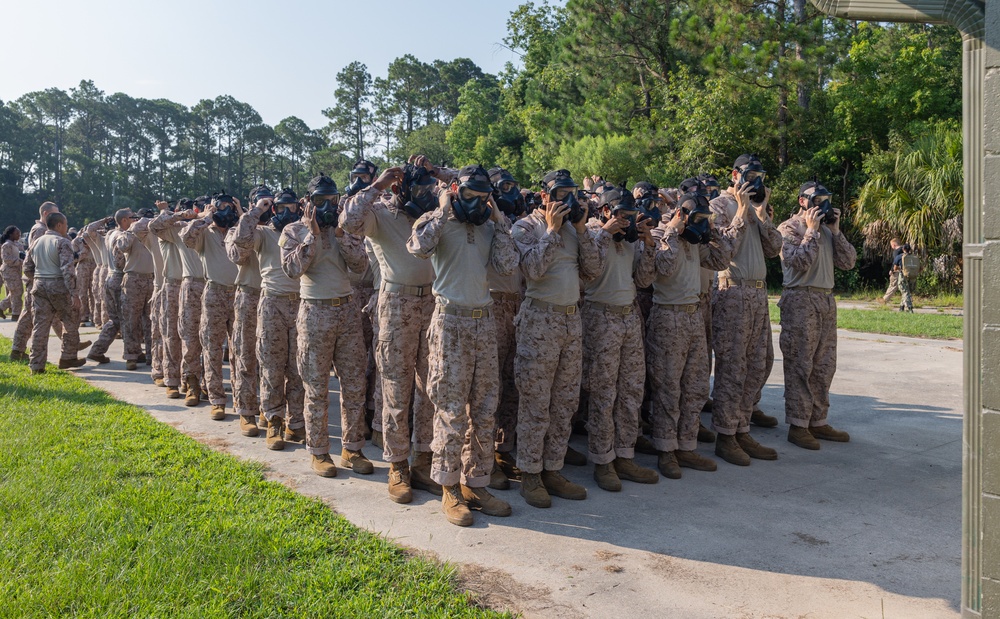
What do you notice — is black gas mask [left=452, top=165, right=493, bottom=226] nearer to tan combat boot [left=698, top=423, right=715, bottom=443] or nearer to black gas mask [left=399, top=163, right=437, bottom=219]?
black gas mask [left=399, top=163, right=437, bottom=219]

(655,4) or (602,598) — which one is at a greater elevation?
(655,4)

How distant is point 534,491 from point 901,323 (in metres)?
12.8

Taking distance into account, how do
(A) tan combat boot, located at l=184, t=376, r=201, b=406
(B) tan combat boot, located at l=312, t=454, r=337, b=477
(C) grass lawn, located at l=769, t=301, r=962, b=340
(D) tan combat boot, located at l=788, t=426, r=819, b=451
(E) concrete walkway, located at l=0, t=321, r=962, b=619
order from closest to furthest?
1. (E) concrete walkway, located at l=0, t=321, r=962, b=619
2. (B) tan combat boot, located at l=312, t=454, r=337, b=477
3. (D) tan combat boot, located at l=788, t=426, r=819, b=451
4. (A) tan combat boot, located at l=184, t=376, r=201, b=406
5. (C) grass lawn, located at l=769, t=301, r=962, b=340

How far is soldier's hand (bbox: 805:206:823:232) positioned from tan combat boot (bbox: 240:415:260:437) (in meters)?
5.78

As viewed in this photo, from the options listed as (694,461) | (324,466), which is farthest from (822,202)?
(324,466)

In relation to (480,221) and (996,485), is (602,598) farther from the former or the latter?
(480,221)

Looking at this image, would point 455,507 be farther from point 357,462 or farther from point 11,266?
point 11,266

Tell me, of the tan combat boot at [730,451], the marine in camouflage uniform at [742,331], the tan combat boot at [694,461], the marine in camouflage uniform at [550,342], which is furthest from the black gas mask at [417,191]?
the tan combat boot at [730,451]

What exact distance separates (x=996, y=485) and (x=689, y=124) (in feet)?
71.6

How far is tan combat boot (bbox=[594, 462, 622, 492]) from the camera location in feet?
18.4

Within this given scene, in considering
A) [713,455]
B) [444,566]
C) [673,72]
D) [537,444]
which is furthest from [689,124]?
[444,566]

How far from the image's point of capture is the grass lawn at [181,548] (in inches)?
143

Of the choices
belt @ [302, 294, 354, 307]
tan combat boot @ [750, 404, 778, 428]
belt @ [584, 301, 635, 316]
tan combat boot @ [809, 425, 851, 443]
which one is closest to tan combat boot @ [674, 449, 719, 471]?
belt @ [584, 301, 635, 316]

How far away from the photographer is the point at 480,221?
510 cm
